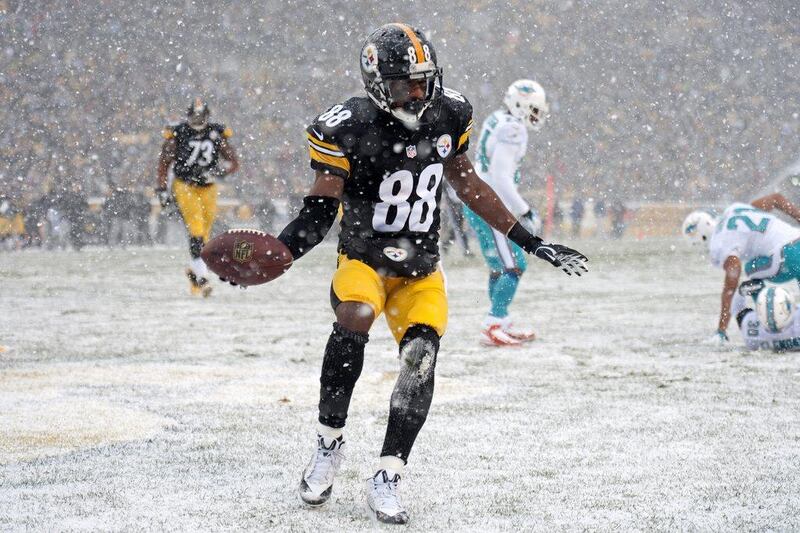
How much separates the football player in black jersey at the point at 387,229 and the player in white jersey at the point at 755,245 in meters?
3.88

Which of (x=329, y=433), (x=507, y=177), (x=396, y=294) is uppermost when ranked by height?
(x=507, y=177)

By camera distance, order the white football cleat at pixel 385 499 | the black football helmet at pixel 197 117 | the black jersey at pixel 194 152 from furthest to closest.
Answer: the black football helmet at pixel 197 117 → the black jersey at pixel 194 152 → the white football cleat at pixel 385 499

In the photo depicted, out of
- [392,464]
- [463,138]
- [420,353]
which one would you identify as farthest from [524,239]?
[392,464]

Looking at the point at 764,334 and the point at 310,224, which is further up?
the point at 310,224

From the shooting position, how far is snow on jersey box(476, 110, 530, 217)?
7527 mm

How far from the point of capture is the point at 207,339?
24.8ft

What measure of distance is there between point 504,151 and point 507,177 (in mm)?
188

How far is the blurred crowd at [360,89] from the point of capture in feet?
69.8

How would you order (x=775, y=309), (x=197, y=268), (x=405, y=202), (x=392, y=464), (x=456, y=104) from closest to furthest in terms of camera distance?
(x=392, y=464)
(x=405, y=202)
(x=456, y=104)
(x=775, y=309)
(x=197, y=268)

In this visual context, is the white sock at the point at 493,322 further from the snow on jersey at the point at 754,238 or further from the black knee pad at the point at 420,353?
the black knee pad at the point at 420,353

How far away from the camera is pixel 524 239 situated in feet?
12.2

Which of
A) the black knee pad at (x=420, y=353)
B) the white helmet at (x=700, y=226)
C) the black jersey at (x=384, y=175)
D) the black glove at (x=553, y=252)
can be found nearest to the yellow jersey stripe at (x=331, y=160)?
the black jersey at (x=384, y=175)

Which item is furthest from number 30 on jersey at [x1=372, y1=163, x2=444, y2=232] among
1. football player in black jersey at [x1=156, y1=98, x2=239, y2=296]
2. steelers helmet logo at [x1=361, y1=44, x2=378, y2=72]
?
football player in black jersey at [x1=156, y1=98, x2=239, y2=296]

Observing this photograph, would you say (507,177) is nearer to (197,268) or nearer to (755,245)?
(755,245)
